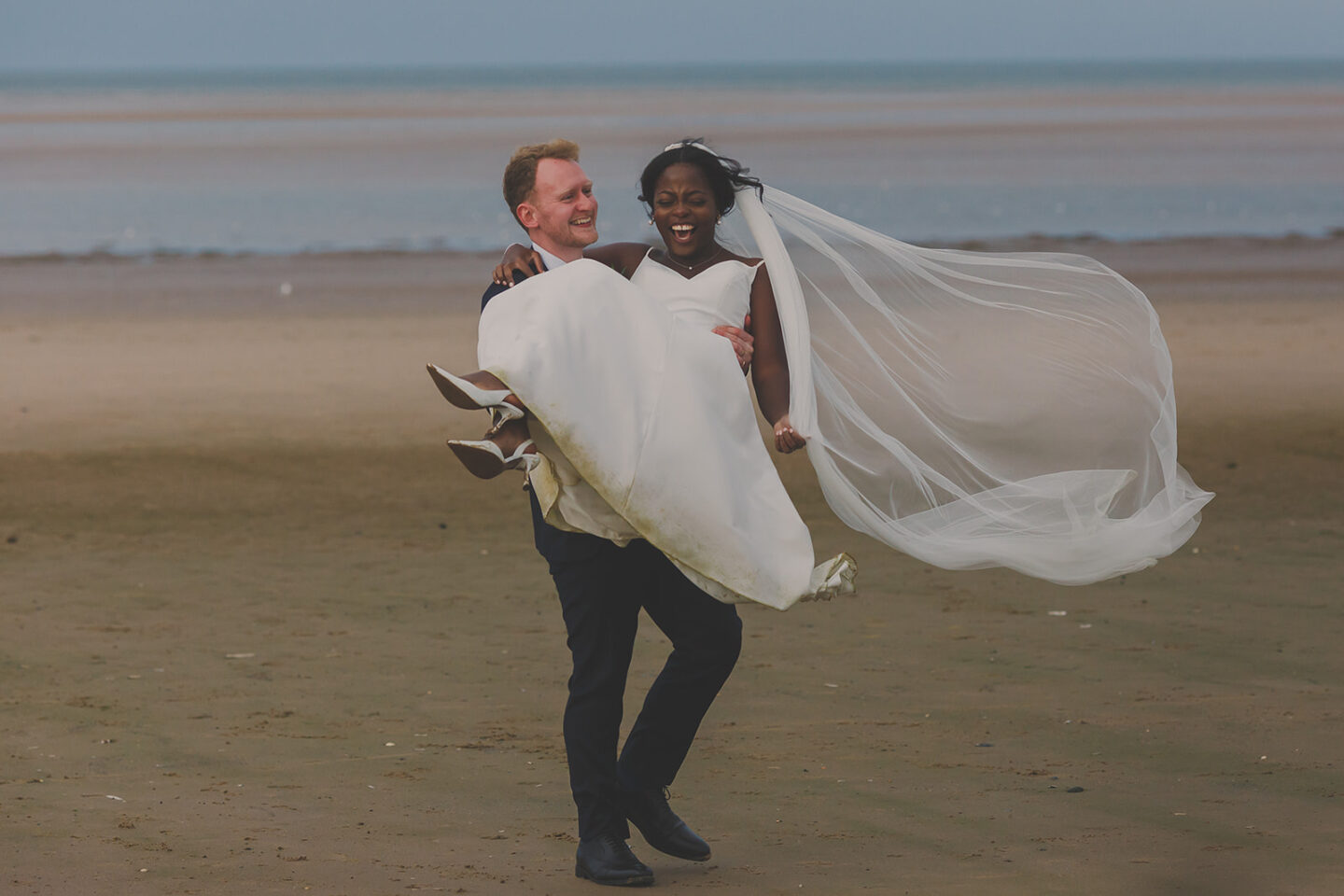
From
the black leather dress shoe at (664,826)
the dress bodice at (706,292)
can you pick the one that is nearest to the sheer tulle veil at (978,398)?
the dress bodice at (706,292)

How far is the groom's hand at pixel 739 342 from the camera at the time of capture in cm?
423

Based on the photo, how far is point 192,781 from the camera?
16.7 feet

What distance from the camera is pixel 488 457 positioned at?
3.82 metres

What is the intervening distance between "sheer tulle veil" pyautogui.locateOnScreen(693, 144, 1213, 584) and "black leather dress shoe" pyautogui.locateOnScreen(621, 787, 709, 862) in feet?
2.91

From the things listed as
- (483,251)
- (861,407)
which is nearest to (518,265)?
(861,407)

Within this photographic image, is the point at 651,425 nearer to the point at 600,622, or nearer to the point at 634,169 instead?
the point at 600,622

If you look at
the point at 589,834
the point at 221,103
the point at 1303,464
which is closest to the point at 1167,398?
the point at 589,834

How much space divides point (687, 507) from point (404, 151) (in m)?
50.4

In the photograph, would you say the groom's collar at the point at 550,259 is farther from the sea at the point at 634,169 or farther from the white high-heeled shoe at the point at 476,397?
the sea at the point at 634,169

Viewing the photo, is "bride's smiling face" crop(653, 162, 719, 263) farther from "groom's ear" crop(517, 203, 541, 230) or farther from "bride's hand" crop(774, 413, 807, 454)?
"bride's hand" crop(774, 413, 807, 454)

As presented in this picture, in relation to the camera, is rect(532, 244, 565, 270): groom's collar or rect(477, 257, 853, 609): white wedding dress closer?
rect(477, 257, 853, 609): white wedding dress

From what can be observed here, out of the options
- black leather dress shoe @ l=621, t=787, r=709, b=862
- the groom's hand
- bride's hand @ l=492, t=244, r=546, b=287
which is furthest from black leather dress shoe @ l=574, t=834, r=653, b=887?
bride's hand @ l=492, t=244, r=546, b=287

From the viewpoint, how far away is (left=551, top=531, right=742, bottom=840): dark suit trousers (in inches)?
168

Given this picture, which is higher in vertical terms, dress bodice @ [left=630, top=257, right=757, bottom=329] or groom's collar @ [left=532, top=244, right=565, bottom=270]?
groom's collar @ [left=532, top=244, right=565, bottom=270]
